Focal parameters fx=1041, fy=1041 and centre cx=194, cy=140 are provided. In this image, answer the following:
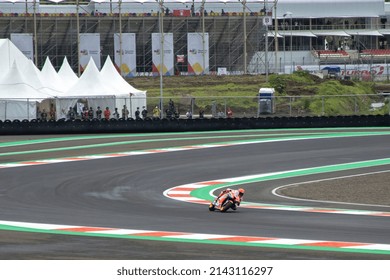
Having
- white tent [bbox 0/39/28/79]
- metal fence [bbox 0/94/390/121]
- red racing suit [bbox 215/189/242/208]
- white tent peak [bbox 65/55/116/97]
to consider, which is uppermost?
white tent [bbox 0/39/28/79]

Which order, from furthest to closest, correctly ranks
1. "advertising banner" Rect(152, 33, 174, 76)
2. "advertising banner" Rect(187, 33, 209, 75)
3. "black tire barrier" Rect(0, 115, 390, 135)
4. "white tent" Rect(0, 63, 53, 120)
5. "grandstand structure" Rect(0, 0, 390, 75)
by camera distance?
"grandstand structure" Rect(0, 0, 390, 75), "advertising banner" Rect(187, 33, 209, 75), "advertising banner" Rect(152, 33, 174, 76), "white tent" Rect(0, 63, 53, 120), "black tire barrier" Rect(0, 115, 390, 135)

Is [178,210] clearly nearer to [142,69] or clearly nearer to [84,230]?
[84,230]

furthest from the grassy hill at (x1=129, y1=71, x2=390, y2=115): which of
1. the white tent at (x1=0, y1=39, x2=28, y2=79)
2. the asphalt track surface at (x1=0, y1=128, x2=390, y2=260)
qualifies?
the asphalt track surface at (x1=0, y1=128, x2=390, y2=260)

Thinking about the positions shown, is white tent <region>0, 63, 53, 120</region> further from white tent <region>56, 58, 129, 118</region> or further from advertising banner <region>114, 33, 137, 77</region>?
advertising banner <region>114, 33, 137, 77</region>

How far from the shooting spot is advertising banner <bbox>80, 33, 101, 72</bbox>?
78125 mm

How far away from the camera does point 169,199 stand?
2131cm

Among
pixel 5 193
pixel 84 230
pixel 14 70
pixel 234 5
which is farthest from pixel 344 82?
pixel 84 230

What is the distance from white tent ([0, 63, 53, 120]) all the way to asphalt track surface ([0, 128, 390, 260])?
5.74m

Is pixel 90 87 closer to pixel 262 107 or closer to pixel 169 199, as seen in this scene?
pixel 262 107

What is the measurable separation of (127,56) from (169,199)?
59554 mm

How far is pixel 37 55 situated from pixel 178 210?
6403 centimetres

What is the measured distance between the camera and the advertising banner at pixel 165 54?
256ft

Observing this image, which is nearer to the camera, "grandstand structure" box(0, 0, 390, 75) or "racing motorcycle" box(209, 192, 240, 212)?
"racing motorcycle" box(209, 192, 240, 212)

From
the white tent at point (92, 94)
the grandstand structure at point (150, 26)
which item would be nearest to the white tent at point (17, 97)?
the white tent at point (92, 94)
